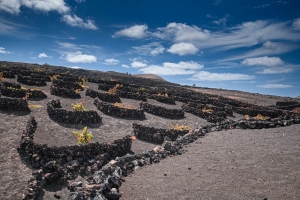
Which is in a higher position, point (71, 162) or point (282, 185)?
point (282, 185)

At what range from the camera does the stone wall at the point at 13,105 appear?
20.9 metres

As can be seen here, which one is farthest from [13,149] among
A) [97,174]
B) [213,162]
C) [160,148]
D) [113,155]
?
[213,162]

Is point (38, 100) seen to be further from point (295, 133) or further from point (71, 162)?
point (295, 133)

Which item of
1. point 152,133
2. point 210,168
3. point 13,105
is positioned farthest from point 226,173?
point 13,105

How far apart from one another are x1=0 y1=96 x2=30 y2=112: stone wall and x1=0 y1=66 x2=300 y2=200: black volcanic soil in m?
2.19

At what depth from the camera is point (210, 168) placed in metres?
10.9

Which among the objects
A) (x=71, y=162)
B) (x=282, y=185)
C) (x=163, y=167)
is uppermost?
(x=282, y=185)

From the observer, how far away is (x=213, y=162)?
11.8 metres

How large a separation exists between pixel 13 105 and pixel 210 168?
19.8 meters

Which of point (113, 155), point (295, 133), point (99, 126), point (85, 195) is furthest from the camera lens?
point (99, 126)

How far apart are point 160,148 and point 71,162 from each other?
18.1 ft

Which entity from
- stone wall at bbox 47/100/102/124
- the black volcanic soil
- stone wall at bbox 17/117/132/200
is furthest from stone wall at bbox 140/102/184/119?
stone wall at bbox 17/117/132/200

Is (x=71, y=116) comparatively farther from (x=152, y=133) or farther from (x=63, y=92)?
(x=63, y=92)

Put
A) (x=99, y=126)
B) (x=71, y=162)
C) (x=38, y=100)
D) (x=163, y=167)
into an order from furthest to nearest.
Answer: (x=38, y=100)
(x=99, y=126)
(x=71, y=162)
(x=163, y=167)
